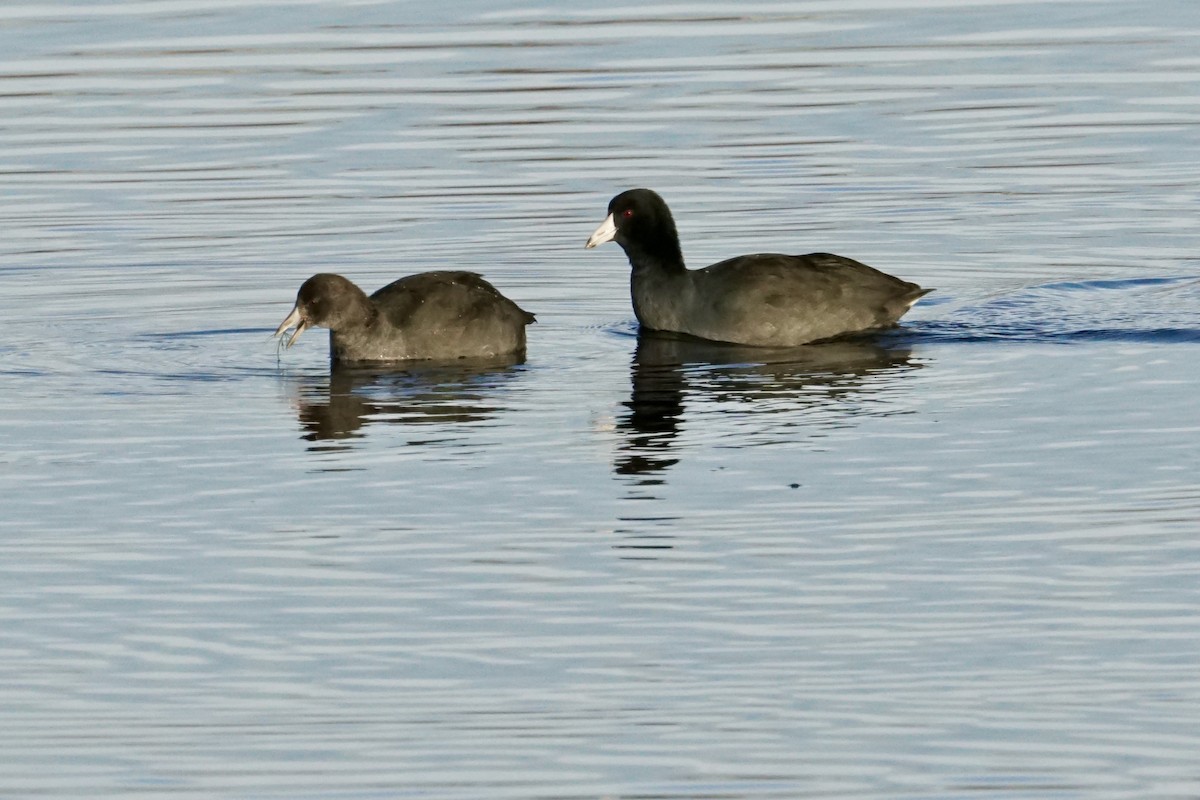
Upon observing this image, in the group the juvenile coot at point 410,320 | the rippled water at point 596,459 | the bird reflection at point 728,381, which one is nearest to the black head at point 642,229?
the rippled water at point 596,459

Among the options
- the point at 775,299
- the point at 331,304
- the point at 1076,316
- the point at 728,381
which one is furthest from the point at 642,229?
the point at 1076,316

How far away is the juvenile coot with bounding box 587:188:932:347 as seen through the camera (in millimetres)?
16672

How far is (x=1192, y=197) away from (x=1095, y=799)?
14368mm

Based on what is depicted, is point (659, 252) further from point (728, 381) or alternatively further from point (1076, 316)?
point (1076, 316)

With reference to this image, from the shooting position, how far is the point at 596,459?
12.6 meters

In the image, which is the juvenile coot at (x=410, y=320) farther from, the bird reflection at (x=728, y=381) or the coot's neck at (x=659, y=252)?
the coot's neck at (x=659, y=252)

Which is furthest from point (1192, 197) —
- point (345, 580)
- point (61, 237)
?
point (345, 580)

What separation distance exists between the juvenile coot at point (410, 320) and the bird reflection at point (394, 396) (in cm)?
11

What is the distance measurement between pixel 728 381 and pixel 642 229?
9.18 feet

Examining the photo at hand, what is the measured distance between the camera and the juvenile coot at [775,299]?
656 inches

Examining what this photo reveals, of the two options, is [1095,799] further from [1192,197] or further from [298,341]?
[1192,197]

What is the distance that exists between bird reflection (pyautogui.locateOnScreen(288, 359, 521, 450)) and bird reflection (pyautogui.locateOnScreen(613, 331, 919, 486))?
0.87 m

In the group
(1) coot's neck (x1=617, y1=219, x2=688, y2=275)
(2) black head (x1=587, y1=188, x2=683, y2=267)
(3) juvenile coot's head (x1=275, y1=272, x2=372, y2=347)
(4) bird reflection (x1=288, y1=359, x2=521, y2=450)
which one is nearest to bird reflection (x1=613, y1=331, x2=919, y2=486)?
(1) coot's neck (x1=617, y1=219, x2=688, y2=275)

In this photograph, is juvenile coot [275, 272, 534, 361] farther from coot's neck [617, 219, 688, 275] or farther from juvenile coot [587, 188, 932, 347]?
coot's neck [617, 219, 688, 275]
